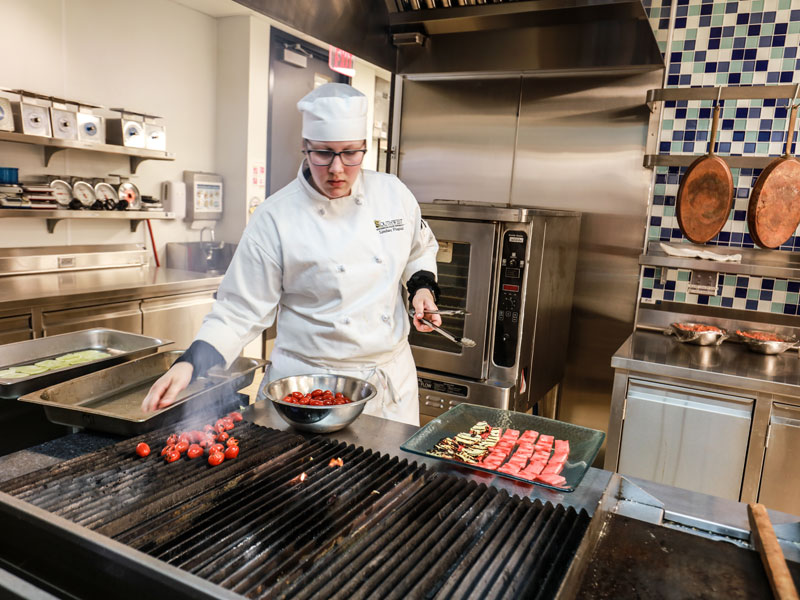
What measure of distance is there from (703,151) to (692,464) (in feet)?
5.17

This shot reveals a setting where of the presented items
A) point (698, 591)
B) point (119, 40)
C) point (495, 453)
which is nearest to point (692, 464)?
point (495, 453)

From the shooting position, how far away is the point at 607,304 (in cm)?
330

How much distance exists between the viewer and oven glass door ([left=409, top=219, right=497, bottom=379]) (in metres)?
2.74

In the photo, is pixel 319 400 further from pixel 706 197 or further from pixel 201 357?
pixel 706 197

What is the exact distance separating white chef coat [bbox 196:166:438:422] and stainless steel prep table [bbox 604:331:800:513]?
1.07 metres

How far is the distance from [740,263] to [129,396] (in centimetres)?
270

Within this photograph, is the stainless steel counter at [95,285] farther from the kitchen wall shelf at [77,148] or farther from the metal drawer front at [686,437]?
the metal drawer front at [686,437]

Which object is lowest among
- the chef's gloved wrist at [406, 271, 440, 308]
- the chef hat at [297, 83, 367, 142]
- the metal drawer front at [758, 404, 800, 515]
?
the metal drawer front at [758, 404, 800, 515]

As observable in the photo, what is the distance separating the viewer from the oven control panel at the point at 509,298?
269 cm

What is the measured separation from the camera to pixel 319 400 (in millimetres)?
1536

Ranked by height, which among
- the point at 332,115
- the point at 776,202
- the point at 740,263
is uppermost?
the point at 332,115

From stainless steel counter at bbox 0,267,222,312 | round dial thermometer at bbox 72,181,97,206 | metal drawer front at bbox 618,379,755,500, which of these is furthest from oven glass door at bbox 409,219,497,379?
round dial thermometer at bbox 72,181,97,206

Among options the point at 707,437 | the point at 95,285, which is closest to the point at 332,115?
the point at 707,437

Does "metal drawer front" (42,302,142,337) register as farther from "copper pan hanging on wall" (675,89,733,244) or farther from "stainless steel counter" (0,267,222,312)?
"copper pan hanging on wall" (675,89,733,244)
